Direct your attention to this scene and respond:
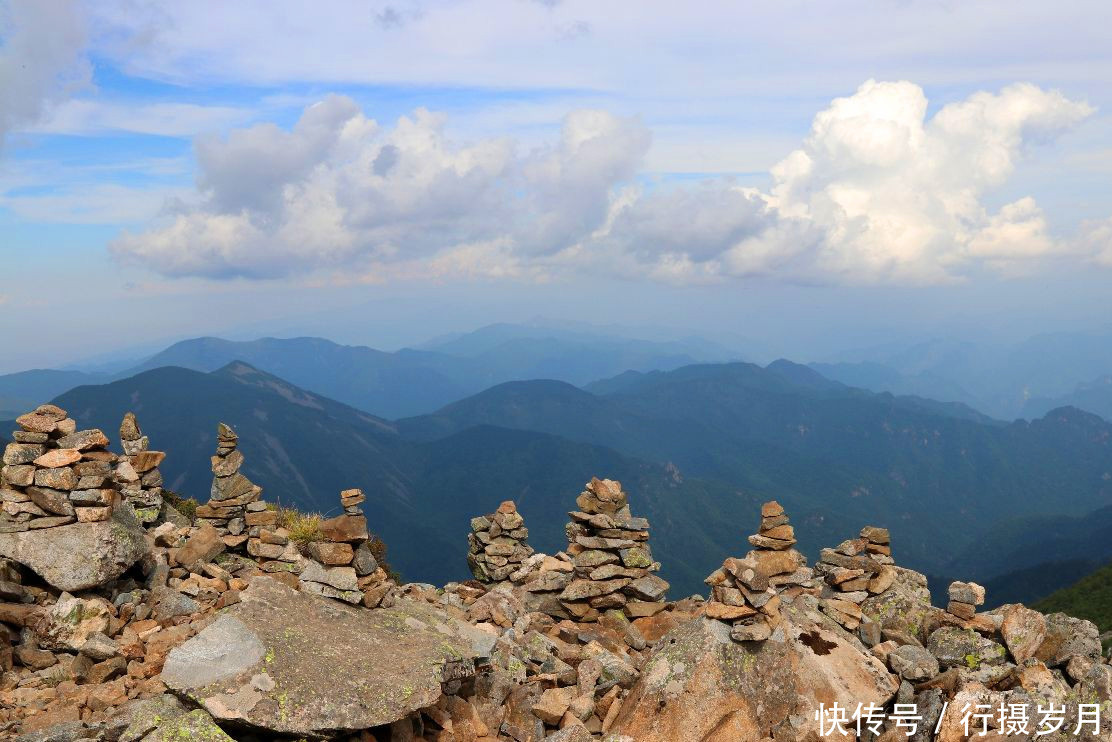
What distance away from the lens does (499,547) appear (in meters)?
33.0

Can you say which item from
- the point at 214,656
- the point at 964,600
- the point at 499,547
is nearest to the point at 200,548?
the point at 214,656

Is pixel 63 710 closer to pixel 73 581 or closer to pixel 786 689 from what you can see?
pixel 73 581

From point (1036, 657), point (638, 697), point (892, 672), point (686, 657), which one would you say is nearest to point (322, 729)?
point (638, 697)

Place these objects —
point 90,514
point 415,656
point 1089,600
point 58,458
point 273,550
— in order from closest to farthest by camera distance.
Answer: point 415,656
point 90,514
point 58,458
point 273,550
point 1089,600

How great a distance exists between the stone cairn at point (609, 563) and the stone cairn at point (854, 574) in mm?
5665

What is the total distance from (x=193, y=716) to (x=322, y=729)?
6.84ft

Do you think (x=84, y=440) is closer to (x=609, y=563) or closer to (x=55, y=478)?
(x=55, y=478)

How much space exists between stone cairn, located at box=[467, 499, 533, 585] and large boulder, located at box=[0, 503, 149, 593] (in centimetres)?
1653

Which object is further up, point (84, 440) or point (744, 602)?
point (84, 440)

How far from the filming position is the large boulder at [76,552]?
55.0 ft

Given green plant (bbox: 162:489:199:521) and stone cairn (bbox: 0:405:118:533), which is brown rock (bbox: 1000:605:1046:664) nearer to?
stone cairn (bbox: 0:405:118:533)

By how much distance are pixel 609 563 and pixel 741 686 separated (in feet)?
33.3

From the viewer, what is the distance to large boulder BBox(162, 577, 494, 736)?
1233 centimetres

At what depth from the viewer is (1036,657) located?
58.2 feet
